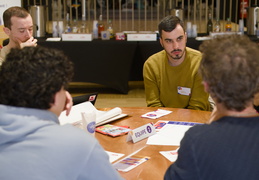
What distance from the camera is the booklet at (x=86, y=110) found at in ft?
8.11

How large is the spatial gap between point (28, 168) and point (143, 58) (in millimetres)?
4709

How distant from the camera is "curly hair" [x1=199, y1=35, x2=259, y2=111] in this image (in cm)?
132

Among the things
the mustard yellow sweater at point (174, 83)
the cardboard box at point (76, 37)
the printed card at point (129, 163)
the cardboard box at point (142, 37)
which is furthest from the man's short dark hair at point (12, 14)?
the cardboard box at point (142, 37)

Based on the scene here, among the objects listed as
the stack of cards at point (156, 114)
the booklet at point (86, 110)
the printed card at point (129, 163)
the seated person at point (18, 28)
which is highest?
the seated person at point (18, 28)

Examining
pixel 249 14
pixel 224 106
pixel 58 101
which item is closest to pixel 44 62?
pixel 58 101

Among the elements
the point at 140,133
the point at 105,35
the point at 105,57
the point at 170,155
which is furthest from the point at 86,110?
the point at 105,35

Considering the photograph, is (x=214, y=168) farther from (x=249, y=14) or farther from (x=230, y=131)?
(x=249, y=14)

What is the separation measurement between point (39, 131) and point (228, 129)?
1.84 ft

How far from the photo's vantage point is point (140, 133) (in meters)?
2.23

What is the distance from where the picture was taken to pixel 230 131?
1326 mm

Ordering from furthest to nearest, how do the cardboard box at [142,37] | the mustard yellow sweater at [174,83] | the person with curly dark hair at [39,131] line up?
the cardboard box at [142,37] < the mustard yellow sweater at [174,83] < the person with curly dark hair at [39,131]

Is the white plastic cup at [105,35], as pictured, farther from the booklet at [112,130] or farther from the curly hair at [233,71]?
the curly hair at [233,71]

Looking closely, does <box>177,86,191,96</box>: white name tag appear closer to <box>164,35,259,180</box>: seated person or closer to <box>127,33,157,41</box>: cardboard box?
<box>164,35,259,180</box>: seated person

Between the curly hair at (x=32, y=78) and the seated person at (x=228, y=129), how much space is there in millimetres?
440
